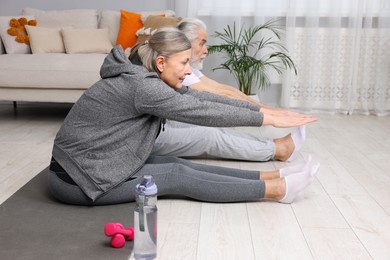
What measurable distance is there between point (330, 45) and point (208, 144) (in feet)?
7.59

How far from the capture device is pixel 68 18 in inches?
187

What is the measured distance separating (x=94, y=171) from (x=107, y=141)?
12 cm

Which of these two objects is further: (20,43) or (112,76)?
(20,43)

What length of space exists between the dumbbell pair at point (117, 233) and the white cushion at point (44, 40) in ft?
9.48

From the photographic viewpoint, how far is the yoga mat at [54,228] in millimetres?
1817

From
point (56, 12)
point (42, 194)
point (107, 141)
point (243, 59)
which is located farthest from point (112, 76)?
point (56, 12)

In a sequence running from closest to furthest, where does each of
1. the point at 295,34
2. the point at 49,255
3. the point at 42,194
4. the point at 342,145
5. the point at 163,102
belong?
the point at 49,255, the point at 163,102, the point at 42,194, the point at 342,145, the point at 295,34

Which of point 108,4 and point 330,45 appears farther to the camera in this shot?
point 108,4

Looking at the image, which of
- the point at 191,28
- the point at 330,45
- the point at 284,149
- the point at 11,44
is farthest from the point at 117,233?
the point at 330,45

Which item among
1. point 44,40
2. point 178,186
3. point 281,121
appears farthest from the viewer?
point 44,40

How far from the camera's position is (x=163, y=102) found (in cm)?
205

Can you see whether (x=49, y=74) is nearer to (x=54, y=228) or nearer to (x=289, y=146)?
(x=289, y=146)

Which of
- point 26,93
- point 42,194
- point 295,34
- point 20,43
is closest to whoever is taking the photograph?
point 42,194

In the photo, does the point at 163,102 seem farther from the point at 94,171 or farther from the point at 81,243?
the point at 81,243
